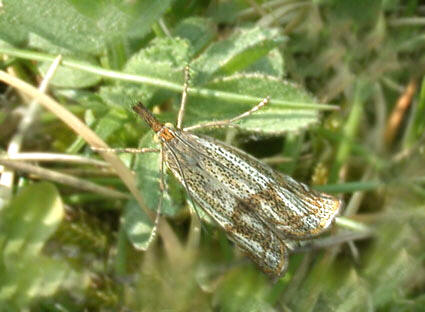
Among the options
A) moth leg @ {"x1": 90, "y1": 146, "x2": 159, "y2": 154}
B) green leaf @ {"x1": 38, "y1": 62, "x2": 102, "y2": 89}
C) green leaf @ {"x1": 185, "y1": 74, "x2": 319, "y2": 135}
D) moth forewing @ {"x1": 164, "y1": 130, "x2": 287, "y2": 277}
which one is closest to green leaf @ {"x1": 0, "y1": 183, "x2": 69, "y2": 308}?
moth leg @ {"x1": 90, "y1": 146, "x2": 159, "y2": 154}

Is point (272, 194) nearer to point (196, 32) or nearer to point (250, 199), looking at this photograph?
point (250, 199)

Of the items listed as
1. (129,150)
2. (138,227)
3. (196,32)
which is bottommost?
(138,227)

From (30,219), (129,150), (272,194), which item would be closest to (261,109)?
(272,194)

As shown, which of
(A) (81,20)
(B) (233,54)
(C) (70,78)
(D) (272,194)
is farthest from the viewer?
(C) (70,78)

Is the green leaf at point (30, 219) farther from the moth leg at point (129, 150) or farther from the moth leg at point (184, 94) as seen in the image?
the moth leg at point (184, 94)

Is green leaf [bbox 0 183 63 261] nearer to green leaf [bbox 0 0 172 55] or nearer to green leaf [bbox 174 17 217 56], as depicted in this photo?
green leaf [bbox 0 0 172 55]

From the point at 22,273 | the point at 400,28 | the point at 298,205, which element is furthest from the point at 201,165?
the point at 400,28

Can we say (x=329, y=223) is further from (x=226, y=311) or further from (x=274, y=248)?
(x=226, y=311)

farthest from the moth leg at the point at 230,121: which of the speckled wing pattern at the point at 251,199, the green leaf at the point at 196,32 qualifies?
the green leaf at the point at 196,32
